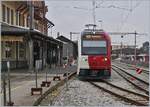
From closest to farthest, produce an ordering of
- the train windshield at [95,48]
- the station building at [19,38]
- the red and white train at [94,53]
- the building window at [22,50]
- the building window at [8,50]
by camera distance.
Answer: the red and white train at [94,53] < the train windshield at [95,48] < the station building at [19,38] < the building window at [8,50] < the building window at [22,50]

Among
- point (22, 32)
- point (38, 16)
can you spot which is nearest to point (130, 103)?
point (22, 32)

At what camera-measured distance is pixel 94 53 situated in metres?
27.8

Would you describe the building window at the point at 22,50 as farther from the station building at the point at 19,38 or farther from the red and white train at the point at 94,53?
the red and white train at the point at 94,53

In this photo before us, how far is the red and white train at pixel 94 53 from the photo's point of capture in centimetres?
2762

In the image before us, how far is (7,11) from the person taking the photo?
39906 mm

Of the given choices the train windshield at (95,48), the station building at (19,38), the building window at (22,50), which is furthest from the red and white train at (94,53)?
the building window at (22,50)

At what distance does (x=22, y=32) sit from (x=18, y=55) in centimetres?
694

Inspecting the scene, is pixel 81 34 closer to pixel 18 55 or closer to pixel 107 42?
pixel 107 42

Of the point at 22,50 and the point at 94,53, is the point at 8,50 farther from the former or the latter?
the point at 94,53

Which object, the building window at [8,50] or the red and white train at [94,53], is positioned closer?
the red and white train at [94,53]

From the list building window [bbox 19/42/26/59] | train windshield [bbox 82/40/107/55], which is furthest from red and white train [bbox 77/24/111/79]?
building window [bbox 19/42/26/59]

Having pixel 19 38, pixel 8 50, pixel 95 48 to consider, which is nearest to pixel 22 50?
pixel 8 50

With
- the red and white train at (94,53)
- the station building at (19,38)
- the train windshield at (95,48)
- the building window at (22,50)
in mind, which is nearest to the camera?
the red and white train at (94,53)

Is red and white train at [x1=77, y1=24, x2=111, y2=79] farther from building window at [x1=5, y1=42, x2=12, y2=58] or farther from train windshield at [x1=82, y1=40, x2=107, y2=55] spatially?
building window at [x1=5, y1=42, x2=12, y2=58]
